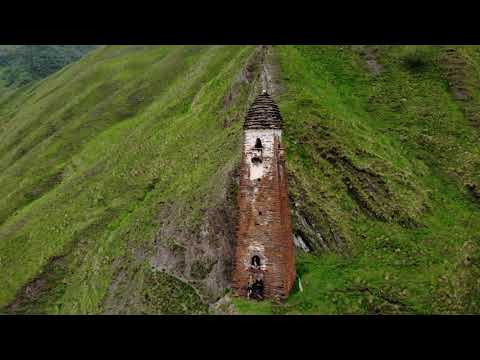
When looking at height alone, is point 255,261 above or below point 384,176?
below

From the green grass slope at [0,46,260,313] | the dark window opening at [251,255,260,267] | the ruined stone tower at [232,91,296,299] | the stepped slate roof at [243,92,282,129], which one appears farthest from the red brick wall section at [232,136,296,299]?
the green grass slope at [0,46,260,313]

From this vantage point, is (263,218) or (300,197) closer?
(263,218)

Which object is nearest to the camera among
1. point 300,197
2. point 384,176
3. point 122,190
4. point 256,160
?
point 256,160

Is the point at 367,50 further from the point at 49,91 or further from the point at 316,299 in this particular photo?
the point at 49,91

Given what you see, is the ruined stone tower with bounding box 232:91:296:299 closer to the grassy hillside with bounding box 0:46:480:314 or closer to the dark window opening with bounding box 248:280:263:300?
the dark window opening with bounding box 248:280:263:300

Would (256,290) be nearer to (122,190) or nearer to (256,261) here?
(256,261)

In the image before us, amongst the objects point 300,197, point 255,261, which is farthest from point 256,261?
point 300,197

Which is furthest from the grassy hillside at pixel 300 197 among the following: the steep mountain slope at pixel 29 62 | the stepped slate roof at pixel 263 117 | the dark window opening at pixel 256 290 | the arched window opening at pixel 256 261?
the steep mountain slope at pixel 29 62

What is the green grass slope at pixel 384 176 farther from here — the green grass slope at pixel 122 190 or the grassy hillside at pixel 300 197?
the green grass slope at pixel 122 190
